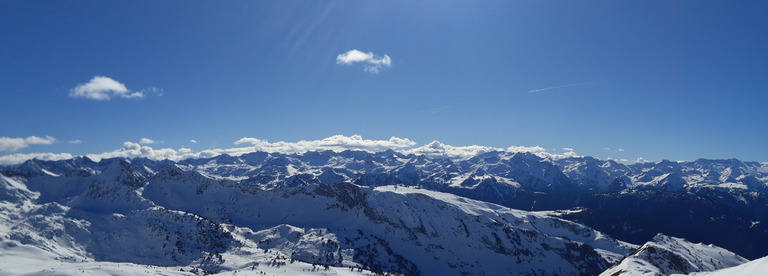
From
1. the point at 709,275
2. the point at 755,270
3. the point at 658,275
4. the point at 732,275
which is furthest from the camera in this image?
the point at 658,275

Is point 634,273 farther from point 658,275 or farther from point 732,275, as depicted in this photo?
point 732,275

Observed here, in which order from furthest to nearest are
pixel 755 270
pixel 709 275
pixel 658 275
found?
pixel 658 275 → pixel 709 275 → pixel 755 270

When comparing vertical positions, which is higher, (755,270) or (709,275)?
(755,270)

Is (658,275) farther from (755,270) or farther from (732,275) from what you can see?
(755,270)

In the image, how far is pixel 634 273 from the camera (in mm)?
186375

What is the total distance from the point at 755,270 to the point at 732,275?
69.7ft

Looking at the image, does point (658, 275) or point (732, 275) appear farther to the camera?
point (658, 275)

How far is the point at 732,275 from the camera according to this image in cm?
11438

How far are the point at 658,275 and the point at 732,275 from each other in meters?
74.9

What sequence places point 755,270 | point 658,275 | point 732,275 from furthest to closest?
point 658,275
point 732,275
point 755,270

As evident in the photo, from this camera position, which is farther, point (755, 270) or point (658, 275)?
point (658, 275)

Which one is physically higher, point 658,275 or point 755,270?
point 755,270

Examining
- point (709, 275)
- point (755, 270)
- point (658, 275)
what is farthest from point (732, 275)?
point (658, 275)

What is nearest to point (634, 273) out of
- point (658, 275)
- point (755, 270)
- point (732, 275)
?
point (658, 275)
